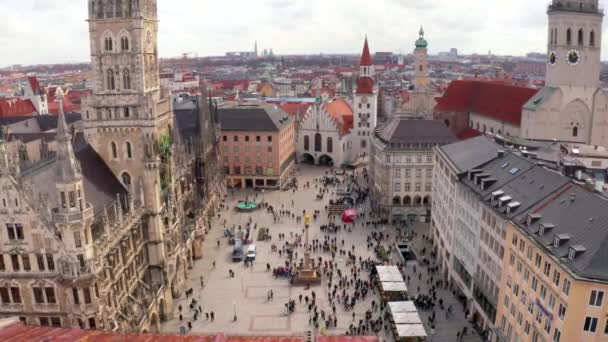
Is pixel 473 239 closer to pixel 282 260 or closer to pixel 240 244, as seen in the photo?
pixel 282 260

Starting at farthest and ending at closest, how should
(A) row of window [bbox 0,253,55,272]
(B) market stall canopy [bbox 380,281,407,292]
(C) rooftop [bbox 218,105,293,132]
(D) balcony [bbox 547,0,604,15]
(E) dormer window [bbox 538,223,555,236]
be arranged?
(C) rooftop [bbox 218,105,293,132] → (D) balcony [bbox 547,0,604,15] → (B) market stall canopy [bbox 380,281,407,292] → (A) row of window [bbox 0,253,55,272] → (E) dormer window [bbox 538,223,555,236]

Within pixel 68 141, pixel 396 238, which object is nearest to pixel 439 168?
pixel 396 238

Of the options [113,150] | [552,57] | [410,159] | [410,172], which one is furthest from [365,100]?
[113,150]

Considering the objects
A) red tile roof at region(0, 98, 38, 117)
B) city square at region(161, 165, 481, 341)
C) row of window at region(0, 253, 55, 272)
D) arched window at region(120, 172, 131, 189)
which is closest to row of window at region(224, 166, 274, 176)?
city square at region(161, 165, 481, 341)

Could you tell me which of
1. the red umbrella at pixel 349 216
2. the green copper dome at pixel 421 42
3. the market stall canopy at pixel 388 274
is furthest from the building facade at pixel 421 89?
the market stall canopy at pixel 388 274

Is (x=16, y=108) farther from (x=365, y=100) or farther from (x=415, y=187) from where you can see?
(x=415, y=187)

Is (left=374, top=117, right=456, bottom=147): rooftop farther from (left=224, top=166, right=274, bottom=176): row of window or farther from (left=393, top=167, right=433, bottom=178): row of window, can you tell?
(left=224, top=166, right=274, bottom=176): row of window

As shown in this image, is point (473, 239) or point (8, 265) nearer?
point (8, 265)
